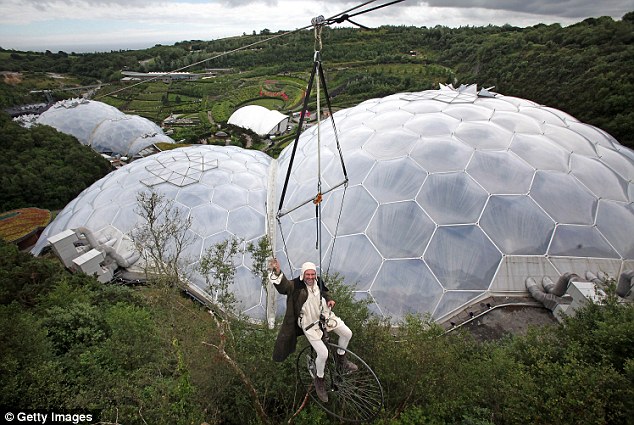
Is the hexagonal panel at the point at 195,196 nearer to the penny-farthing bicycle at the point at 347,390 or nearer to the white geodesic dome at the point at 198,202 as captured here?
the white geodesic dome at the point at 198,202

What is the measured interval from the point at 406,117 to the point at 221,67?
96.7m

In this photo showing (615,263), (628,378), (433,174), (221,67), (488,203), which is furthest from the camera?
(221,67)

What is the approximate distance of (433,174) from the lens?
13.7 m

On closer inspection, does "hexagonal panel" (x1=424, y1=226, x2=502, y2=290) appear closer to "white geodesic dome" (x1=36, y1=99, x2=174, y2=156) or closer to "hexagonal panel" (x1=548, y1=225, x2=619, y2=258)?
"hexagonal panel" (x1=548, y1=225, x2=619, y2=258)

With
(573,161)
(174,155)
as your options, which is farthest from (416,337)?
(174,155)

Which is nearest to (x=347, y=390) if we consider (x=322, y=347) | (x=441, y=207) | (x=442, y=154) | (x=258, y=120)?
(x=322, y=347)

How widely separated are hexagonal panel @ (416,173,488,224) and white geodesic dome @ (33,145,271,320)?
8.26 meters

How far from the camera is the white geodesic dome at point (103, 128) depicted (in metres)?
46.2

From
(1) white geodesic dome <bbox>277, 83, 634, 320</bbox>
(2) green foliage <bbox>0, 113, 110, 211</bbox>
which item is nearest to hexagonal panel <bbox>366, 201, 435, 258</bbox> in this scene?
(1) white geodesic dome <bbox>277, 83, 634, 320</bbox>

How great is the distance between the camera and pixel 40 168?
2969cm

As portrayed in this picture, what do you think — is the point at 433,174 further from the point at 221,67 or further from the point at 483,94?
the point at 221,67

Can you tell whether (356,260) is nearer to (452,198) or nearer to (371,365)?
(452,198)

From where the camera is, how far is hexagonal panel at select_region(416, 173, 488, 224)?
500 inches

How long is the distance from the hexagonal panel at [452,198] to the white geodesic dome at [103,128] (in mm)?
43678
